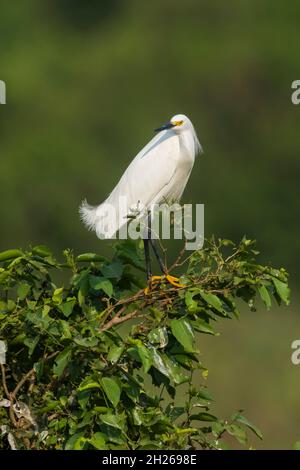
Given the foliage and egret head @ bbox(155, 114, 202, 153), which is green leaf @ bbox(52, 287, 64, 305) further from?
egret head @ bbox(155, 114, 202, 153)

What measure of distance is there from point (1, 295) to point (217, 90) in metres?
7.39

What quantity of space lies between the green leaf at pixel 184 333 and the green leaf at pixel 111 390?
188 millimetres

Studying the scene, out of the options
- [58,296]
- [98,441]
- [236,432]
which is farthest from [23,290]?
[236,432]

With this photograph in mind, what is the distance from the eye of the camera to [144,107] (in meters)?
9.43

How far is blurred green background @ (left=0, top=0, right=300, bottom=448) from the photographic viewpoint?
8219 mm

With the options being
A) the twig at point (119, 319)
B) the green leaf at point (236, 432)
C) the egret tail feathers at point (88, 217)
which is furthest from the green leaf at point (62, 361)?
the egret tail feathers at point (88, 217)

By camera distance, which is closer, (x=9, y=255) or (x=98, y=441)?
(x=98, y=441)

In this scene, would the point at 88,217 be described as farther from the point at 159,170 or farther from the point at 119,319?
the point at 119,319

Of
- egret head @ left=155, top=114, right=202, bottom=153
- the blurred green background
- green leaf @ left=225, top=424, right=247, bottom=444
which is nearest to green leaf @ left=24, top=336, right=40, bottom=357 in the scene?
green leaf @ left=225, top=424, right=247, bottom=444

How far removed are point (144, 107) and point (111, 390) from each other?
289 inches

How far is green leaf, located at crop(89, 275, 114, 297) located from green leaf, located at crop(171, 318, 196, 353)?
160 mm
